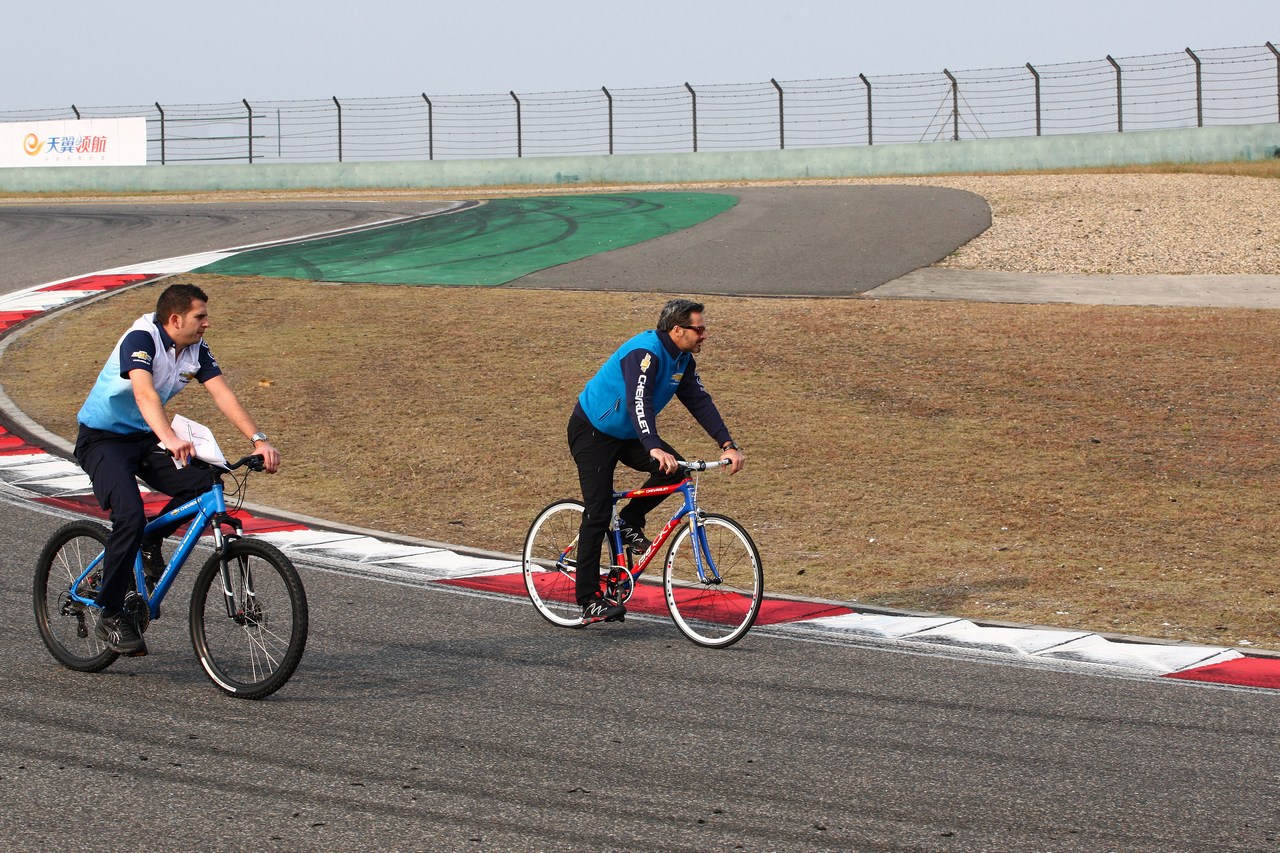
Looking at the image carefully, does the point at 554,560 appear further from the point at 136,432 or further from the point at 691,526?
the point at 136,432

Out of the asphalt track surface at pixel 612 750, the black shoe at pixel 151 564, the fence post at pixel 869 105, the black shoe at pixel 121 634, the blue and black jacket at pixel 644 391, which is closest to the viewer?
the asphalt track surface at pixel 612 750

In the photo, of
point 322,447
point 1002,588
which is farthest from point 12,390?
point 1002,588

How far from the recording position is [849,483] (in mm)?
11664

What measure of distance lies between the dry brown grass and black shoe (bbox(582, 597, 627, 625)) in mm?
1683

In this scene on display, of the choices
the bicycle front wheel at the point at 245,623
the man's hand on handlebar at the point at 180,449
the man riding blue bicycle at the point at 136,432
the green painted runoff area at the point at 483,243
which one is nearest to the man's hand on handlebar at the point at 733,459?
the bicycle front wheel at the point at 245,623

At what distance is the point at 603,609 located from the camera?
768cm

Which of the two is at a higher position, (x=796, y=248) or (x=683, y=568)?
(x=796, y=248)

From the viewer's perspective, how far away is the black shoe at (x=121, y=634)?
6.39 meters

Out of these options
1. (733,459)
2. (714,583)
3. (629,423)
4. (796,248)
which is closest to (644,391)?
(629,423)

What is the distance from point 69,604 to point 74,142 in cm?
3926

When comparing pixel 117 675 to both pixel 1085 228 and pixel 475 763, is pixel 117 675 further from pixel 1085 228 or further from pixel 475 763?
pixel 1085 228

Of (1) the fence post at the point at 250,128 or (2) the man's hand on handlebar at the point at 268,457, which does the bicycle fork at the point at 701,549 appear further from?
(1) the fence post at the point at 250,128

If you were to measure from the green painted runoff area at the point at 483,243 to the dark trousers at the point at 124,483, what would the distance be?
47.7 feet

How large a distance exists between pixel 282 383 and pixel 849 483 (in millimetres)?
6883
